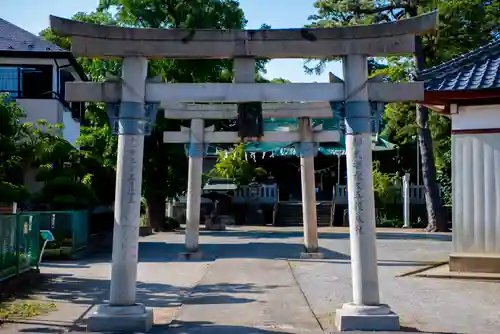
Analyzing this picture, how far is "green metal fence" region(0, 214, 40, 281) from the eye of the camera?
12.3m

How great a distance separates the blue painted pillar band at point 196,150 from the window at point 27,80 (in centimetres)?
1047

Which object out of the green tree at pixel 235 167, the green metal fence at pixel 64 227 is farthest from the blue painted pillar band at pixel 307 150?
the green tree at pixel 235 167

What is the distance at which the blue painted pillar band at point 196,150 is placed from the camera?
18266mm

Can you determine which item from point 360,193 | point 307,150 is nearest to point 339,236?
point 307,150

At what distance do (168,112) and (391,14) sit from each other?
15.7m

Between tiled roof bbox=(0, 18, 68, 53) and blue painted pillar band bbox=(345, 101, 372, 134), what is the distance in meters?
19.8

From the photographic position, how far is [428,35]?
2820 centimetres

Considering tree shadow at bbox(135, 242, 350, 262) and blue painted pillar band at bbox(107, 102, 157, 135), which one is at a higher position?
blue painted pillar band at bbox(107, 102, 157, 135)

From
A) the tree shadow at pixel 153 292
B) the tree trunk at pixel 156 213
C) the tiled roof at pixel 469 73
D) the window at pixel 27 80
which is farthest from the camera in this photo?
the tree trunk at pixel 156 213

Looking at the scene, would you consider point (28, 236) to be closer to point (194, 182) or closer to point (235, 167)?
point (194, 182)

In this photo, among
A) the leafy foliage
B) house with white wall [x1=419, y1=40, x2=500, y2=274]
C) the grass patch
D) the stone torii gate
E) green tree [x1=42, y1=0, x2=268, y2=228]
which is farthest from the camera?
the leafy foliage

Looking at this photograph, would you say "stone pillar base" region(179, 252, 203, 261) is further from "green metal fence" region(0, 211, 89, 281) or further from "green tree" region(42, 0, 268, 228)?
"green tree" region(42, 0, 268, 228)

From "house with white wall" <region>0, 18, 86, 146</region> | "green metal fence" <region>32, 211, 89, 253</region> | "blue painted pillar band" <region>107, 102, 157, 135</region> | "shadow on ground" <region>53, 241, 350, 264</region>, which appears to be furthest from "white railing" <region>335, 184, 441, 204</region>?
"blue painted pillar band" <region>107, 102, 157, 135</region>

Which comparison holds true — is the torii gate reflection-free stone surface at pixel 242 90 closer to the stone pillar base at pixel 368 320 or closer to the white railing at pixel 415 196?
the stone pillar base at pixel 368 320
